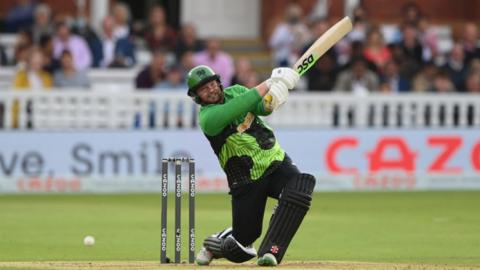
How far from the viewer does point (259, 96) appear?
995cm

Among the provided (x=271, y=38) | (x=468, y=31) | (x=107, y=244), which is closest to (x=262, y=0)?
(x=271, y=38)

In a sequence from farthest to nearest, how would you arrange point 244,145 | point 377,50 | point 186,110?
point 377,50 → point 186,110 → point 244,145

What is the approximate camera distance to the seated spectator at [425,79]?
20.7 metres

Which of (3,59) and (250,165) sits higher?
(250,165)

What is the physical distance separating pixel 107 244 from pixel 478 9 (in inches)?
585

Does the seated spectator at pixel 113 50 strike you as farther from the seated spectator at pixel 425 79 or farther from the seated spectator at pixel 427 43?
the seated spectator at pixel 427 43

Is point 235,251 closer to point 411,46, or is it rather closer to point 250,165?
point 250,165

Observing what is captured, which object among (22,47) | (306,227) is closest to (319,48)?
(306,227)

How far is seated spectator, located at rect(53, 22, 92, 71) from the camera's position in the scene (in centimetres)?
2038

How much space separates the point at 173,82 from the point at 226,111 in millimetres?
10040

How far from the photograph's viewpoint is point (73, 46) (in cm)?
2056

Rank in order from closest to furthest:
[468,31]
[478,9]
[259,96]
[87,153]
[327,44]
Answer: [259,96] < [327,44] < [87,153] < [468,31] < [478,9]

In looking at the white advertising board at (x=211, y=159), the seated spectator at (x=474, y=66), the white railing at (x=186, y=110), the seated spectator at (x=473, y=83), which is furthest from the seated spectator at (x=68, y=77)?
the seated spectator at (x=474, y=66)

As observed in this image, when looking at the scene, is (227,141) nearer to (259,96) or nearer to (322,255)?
(259,96)
